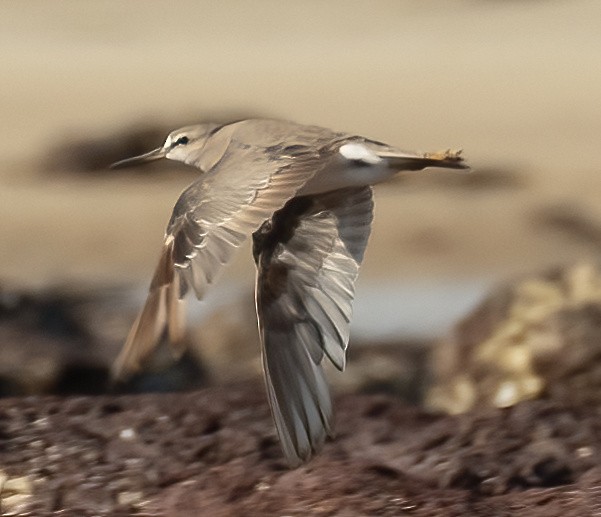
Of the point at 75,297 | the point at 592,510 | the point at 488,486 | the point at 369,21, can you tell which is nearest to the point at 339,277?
the point at 488,486

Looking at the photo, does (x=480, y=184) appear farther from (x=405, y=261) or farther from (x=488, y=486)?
(x=488, y=486)

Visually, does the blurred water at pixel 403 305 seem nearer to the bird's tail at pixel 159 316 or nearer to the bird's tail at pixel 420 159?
the bird's tail at pixel 420 159

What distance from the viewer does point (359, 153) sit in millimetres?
4312

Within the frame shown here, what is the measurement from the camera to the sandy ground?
8008mm

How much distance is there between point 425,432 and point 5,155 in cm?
547

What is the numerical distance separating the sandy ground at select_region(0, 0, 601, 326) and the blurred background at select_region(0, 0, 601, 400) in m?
0.02

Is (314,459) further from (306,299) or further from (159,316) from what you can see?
(159,316)

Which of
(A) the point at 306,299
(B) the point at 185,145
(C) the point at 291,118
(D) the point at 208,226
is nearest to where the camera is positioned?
(D) the point at 208,226

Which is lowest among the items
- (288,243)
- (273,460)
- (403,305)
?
(403,305)

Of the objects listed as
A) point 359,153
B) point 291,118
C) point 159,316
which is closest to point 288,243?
point 359,153

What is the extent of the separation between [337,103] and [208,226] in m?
6.20

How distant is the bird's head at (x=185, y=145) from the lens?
16.8 feet

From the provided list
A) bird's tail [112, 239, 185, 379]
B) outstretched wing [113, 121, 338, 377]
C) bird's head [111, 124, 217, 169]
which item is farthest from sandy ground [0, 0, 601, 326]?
bird's tail [112, 239, 185, 379]

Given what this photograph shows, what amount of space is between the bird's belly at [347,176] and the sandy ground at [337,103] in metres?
3.05
